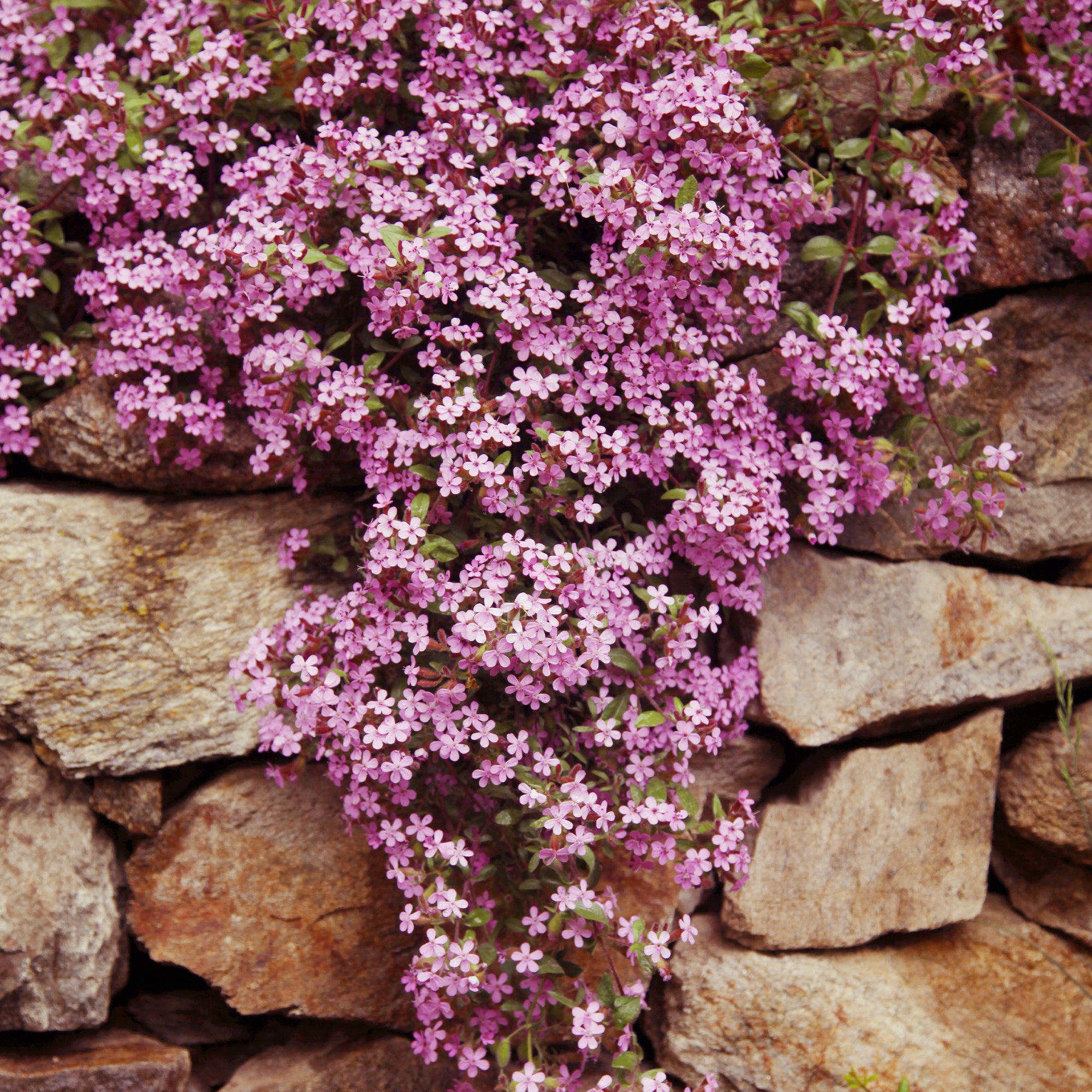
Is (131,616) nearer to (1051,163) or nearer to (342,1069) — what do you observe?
(342,1069)

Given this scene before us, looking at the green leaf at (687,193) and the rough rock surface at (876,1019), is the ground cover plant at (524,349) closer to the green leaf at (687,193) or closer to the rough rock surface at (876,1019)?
the green leaf at (687,193)

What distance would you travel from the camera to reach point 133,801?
282 centimetres

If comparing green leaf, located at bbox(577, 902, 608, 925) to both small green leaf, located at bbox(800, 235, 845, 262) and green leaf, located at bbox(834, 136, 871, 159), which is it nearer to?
small green leaf, located at bbox(800, 235, 845, 262)

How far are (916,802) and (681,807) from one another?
0.87m

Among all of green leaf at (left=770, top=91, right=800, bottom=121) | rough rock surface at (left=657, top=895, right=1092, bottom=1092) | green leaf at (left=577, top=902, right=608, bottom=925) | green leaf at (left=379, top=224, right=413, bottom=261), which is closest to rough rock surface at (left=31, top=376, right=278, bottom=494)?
green leaf at (left=379, top=224, right=413, bottom=261)

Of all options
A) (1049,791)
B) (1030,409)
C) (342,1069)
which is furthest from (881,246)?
(342,1069)

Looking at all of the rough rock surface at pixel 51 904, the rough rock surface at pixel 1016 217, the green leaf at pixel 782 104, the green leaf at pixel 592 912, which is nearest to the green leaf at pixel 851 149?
the green leaf at pixel 782 104

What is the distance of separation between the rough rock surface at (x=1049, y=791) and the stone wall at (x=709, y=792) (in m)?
0.01

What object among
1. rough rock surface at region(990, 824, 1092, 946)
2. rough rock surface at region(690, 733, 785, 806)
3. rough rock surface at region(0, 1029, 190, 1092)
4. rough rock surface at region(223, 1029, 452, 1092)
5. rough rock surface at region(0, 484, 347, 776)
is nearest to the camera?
rough rock surface at region(0, 1029, 190, 1092)

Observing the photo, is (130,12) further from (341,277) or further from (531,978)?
(531,978)

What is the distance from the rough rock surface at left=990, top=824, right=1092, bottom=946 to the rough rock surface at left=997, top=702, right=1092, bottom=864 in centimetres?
7

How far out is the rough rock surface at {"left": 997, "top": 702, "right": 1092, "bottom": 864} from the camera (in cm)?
315

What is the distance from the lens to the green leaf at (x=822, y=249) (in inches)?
114

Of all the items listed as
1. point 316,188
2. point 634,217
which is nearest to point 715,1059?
point 634,217
